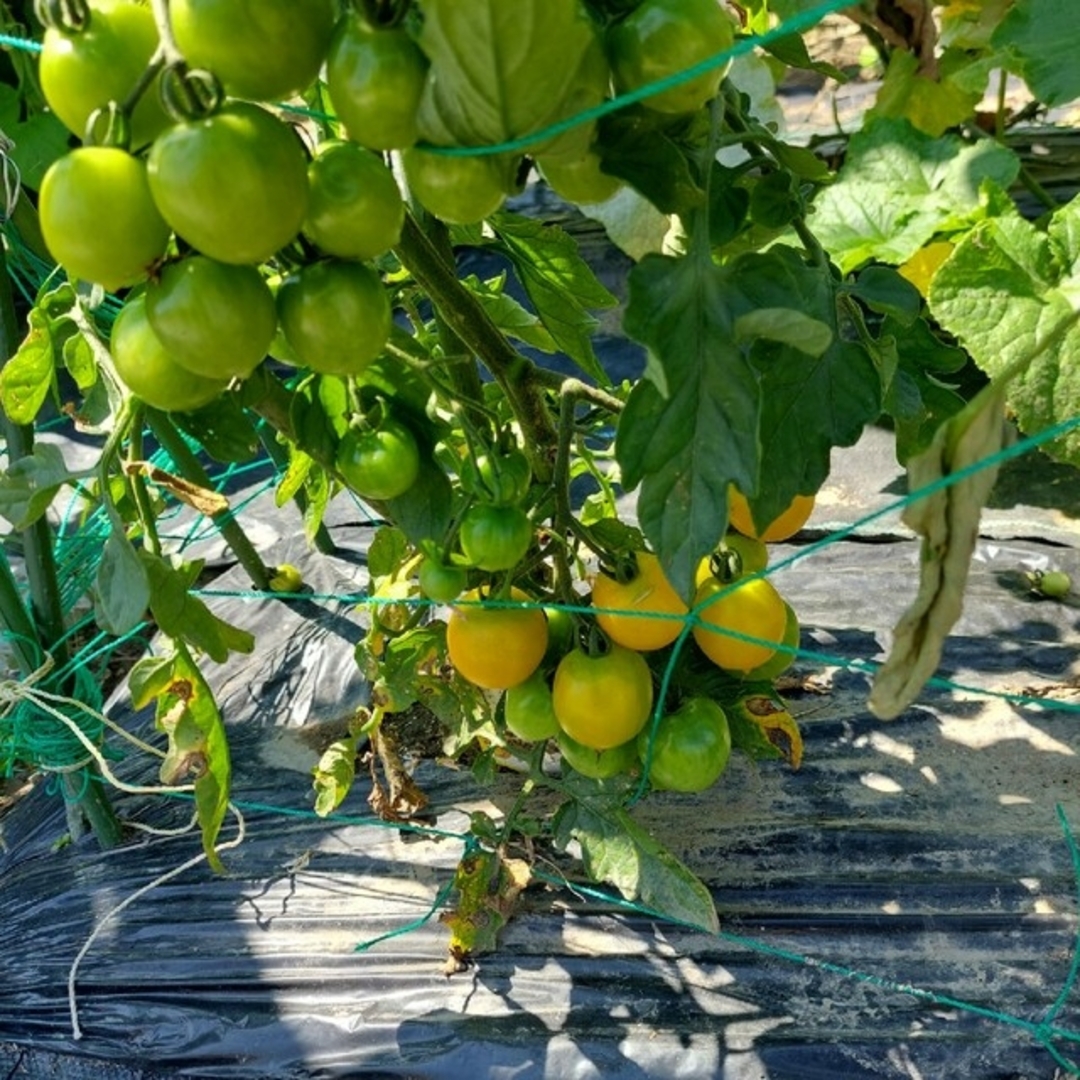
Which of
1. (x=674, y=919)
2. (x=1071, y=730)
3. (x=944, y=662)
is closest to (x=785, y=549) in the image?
(x=944, y=662)

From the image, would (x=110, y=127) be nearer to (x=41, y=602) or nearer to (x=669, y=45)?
(x=669, y=45)

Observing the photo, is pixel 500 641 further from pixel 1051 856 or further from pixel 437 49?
pixel 1051 856

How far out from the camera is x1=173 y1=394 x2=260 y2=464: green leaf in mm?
839

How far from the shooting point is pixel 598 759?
1.03m

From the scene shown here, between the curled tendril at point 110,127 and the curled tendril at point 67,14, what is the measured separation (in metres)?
0.04

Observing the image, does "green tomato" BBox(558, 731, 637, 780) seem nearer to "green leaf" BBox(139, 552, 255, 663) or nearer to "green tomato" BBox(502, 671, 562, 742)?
"green tomato" BBox(502, 671, 562, 742)

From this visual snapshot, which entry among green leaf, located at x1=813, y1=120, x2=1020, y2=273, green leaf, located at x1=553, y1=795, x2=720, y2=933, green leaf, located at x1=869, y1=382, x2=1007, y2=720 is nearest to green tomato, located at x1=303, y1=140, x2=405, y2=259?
green leaf, located at x1=869, y1=382, x2=1007, y2=720

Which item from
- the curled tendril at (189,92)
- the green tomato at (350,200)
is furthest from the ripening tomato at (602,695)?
the curled tendril at (189,92)

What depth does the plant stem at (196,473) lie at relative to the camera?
113 cm

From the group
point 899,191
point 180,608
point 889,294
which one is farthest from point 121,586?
point 899,191

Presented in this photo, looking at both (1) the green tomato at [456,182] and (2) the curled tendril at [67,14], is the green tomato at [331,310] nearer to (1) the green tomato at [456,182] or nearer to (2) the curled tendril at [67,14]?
(1) the green tomato at [456,182]

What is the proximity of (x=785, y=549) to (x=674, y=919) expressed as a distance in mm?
916

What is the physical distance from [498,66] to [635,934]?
0.93m

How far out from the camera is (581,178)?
66cm
